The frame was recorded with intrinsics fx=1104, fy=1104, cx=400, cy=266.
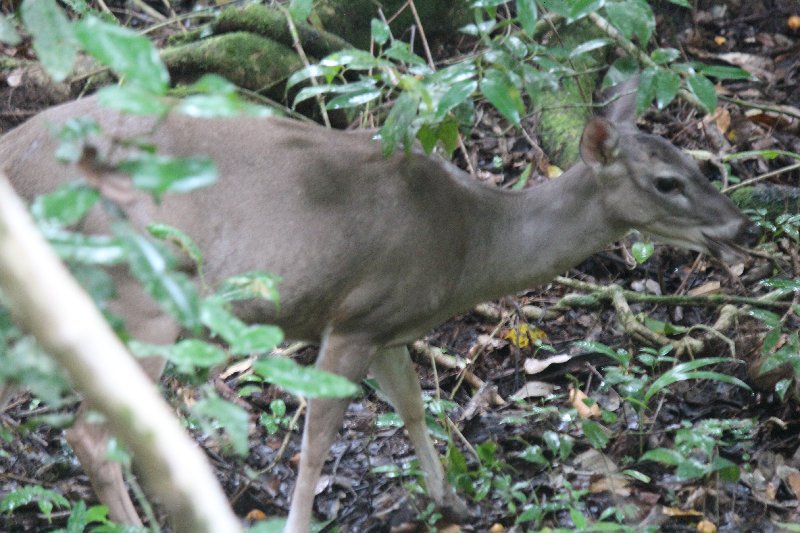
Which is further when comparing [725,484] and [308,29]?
[308,29]

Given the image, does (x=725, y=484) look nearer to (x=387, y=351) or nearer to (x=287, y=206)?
(x=387, y=351)

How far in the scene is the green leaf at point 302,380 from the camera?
223cm

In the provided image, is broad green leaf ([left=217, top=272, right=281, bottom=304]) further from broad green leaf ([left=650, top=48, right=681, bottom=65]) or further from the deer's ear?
the deer's ear

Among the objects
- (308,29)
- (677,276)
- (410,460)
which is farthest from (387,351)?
(308,29)

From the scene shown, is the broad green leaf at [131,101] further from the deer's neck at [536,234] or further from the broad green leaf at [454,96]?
the deer's neck at [536,234]

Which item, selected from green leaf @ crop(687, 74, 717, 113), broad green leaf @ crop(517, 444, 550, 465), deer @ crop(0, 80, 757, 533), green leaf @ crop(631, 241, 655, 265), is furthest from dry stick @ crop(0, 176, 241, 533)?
green leaf @ crop(631, 241, 655, 265)

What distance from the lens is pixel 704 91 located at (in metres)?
4.29

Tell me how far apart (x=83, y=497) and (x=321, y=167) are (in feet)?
6.58

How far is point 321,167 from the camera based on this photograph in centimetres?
500

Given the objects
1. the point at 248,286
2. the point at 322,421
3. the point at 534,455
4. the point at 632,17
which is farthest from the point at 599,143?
the point at 248,286

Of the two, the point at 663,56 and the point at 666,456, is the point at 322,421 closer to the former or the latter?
the point at 666,456

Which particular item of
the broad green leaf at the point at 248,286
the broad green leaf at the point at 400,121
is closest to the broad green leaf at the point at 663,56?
the broad green leaf at the point at 400,121

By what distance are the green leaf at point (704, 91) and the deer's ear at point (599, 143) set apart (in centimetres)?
72

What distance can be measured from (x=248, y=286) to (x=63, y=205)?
1.01 meters
